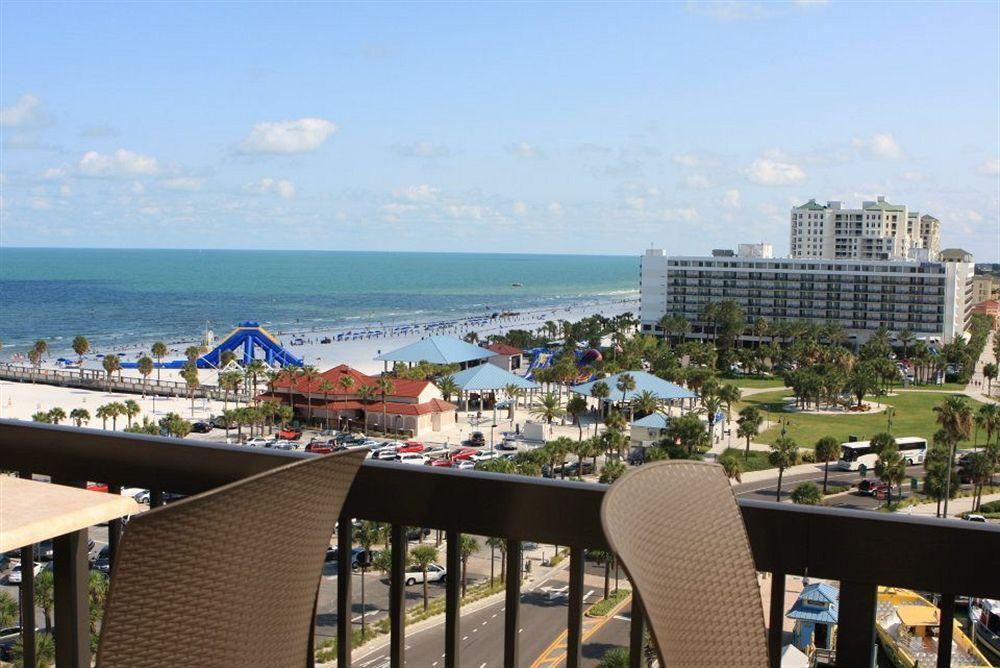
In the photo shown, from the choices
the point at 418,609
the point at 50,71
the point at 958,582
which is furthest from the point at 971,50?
the point at 50,71

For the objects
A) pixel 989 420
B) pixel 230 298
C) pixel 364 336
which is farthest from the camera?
pixel 230 298

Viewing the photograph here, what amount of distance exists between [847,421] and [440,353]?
58.4 ft

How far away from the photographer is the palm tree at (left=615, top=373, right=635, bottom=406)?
35906mm

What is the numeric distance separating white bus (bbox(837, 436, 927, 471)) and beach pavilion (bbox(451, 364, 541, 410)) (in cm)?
1277

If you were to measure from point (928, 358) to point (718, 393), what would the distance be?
1938 centimetres

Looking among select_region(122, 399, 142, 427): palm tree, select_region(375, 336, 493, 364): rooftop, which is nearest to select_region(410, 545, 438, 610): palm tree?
select_region(122, 399, 142, 427): palm tree

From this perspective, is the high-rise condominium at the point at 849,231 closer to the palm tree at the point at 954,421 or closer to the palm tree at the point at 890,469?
the palm tree at the point at 954,421

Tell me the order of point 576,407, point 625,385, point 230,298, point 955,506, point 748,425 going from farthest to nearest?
point 230,298
point 625,385
point 576,407
point 748,425
point 955,506

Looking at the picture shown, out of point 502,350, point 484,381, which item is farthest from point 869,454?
point 502,350

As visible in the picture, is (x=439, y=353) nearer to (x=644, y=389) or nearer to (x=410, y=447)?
(x=644, y=389)

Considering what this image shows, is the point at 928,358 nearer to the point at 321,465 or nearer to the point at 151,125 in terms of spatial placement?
the point at 321,465

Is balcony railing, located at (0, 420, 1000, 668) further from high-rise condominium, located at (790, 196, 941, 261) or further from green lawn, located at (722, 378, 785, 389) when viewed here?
high-rise condominium, located at (790, 196, 941, 261)

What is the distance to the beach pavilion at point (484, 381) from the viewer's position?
123 ft

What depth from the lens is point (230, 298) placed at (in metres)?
108
